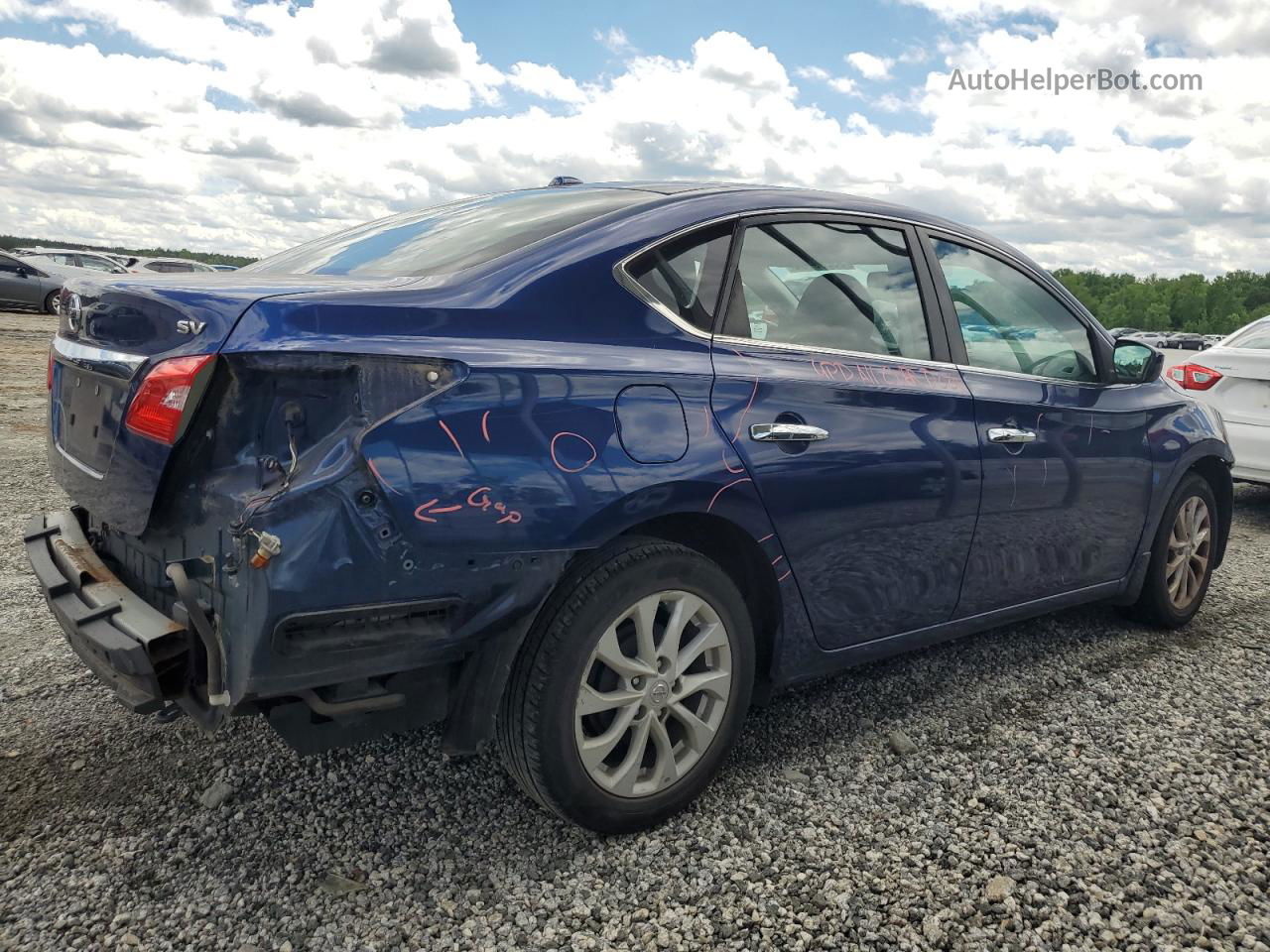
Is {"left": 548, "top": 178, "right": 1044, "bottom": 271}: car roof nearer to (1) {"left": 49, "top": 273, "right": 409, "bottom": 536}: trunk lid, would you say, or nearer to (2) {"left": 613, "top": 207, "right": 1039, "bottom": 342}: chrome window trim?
Result: (2) {"left": 613, "top": 207, "right": 1039, "bottom": 342}: chrome window trim

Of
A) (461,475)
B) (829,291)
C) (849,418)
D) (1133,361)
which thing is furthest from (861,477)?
(1133,361)

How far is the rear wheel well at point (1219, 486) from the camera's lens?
14.9 feet

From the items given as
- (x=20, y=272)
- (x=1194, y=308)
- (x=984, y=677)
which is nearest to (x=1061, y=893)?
(x=984, y=677)

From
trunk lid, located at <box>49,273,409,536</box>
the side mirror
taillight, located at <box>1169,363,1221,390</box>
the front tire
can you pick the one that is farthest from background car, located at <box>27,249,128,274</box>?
the front tire

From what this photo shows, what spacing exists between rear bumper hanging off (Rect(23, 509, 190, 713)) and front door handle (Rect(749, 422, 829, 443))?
4.79ft

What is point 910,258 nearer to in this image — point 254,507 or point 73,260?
point 254,507

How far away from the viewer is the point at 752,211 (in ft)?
9.75

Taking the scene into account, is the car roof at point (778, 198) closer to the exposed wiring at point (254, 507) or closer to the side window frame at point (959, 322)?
the side window frame at point (959, 322)

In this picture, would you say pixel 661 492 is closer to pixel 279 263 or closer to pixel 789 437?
pixel 789 437

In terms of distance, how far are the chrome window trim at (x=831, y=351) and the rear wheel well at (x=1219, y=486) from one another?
1932 mm

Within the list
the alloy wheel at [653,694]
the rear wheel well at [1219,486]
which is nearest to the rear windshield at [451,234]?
the alloy wheel at [653,694]

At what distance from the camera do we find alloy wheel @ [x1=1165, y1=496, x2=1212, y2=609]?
14.5 feet

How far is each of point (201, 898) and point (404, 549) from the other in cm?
97

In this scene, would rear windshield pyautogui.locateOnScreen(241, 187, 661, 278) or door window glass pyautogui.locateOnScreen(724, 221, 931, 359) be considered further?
door window glass pyautogui.locateOnScreen(724, 221, 931, 359)
